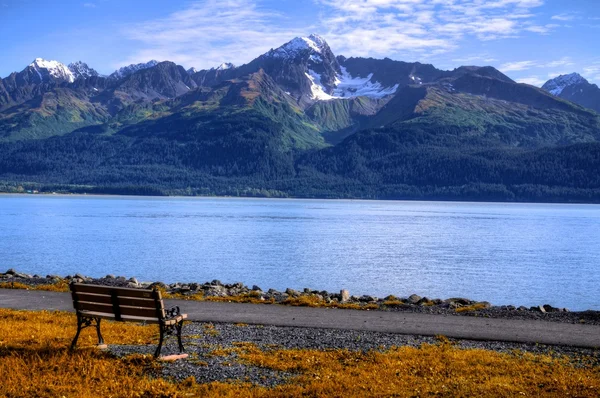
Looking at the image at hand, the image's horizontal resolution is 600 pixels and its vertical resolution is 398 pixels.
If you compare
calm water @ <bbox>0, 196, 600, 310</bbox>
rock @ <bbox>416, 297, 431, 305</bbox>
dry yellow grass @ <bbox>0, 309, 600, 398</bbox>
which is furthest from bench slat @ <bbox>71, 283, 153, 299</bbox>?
calm water @ <bbox>0, 196, 600, 310</bbox>

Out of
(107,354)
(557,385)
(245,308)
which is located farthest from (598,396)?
(245,308)

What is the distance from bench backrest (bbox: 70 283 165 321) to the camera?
16.6m

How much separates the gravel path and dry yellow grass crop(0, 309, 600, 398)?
0.41 metres

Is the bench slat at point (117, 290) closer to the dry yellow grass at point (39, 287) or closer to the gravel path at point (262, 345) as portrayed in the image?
the gravel path at point (262, 345)

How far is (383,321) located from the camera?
24.2 meters

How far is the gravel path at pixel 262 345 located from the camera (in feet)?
50.9

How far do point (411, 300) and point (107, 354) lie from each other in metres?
21.2

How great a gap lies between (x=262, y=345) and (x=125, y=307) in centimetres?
401

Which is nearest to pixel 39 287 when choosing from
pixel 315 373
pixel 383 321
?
pixel 383 321

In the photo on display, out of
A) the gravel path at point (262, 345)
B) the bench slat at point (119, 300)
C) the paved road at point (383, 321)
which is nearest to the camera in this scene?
the gravel path at point (262, 345)

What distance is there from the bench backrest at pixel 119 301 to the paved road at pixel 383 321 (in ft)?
21.6

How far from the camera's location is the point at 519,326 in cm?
2334

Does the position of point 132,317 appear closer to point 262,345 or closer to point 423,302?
point 262,345

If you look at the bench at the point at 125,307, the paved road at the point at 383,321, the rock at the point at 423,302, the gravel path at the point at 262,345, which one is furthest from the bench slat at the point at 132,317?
the rock at the point at 423,302
